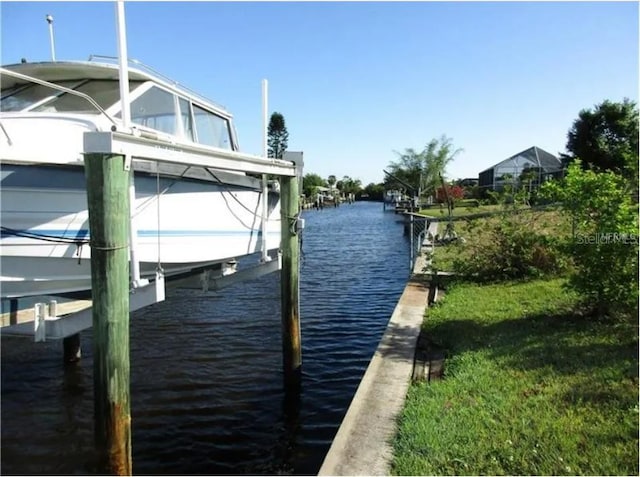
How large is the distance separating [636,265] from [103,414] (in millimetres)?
6287

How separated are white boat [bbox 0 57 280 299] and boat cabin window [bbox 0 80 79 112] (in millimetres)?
14

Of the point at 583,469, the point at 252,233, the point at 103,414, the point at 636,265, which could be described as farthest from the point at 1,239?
the point at 636,265

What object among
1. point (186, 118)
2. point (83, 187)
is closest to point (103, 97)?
→ point (186, 118)

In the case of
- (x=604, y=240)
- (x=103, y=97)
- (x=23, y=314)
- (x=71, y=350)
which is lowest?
(x=71, y=350)

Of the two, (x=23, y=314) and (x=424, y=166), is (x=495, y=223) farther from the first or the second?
(x=424, y=166)

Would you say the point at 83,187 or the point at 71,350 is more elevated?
the point at 83,187

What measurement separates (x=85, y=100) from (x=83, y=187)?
1336 mm

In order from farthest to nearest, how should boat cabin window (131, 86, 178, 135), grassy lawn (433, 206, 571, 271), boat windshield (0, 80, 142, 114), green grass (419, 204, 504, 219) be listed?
green grass (419, 204, 504, 219) < grassy lawn (433, 206, 571, 271) < boat cabin window (131, 86, 178, 135) < boat windshield (0, 80, 142, 114)

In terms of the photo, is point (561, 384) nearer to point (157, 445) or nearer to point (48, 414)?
point (157, 445)

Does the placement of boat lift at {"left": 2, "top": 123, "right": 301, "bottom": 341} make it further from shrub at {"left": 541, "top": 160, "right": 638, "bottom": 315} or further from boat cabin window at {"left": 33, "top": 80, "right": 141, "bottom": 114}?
A: shrub at {"left": 541, "top": 160, "right": 638, "bottom": 315}

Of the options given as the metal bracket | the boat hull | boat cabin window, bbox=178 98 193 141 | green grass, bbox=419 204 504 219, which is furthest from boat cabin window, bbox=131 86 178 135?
green grass, bbox=419 204 504 219

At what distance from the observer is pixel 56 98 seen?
241 inches

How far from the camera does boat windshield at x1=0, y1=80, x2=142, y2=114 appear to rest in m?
6.01

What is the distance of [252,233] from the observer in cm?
796
